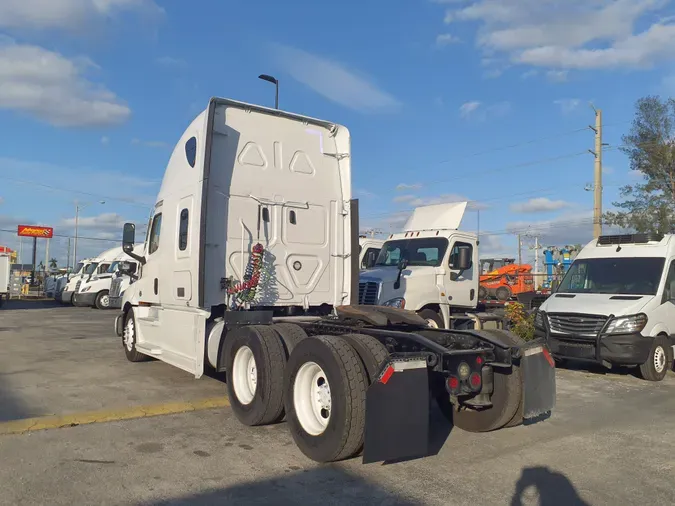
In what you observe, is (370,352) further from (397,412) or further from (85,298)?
(85,298)

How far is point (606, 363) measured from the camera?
9.74m

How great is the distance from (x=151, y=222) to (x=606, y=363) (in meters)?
7.63

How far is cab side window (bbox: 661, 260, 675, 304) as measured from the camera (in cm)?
1024

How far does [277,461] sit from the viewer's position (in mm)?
5266

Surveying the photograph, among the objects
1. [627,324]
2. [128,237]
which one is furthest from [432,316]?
[128,237]

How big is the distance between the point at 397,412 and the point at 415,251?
28.2 ft

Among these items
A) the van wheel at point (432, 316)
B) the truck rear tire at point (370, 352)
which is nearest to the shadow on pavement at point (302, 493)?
the truck rear tire at point (370, 352)

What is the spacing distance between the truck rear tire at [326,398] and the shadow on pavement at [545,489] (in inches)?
51.6

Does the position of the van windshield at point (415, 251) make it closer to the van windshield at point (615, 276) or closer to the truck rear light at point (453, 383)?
the van windshield at point (615, 276)

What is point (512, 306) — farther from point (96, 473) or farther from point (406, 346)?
point (96, 473)

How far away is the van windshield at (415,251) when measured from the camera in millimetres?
12734

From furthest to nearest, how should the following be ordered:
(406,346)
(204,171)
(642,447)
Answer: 1. (204,171)
2. (642,447)
3. (406,346)

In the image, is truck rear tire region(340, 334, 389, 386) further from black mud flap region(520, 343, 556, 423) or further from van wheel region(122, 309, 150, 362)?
van wheel region(122, 309, 150, 362)

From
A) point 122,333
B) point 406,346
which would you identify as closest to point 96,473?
point 406,346
